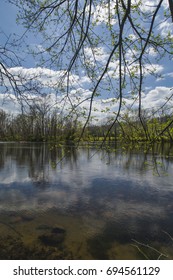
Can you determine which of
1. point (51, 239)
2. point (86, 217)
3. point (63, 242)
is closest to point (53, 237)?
point (51, 239)

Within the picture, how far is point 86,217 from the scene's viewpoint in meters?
6.58

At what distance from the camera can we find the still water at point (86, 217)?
4.69 m

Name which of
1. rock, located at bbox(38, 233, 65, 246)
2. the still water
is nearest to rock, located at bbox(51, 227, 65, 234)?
the still water

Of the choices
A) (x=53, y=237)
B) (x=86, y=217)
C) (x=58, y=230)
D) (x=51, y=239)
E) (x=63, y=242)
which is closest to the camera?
(x=63, y=242)

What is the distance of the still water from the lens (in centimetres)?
469

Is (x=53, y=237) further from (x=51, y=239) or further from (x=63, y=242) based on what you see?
(x=63, y=242)

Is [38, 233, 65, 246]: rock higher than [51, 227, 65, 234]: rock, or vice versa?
[38, 233, 65, 246]: rock

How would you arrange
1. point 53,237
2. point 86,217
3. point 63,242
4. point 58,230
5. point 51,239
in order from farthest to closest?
point 86,217, point 58,230, point 53,237, point 51,239, point 63,242

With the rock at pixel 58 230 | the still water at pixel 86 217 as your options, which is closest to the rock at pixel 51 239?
the still water at pixel 86 217

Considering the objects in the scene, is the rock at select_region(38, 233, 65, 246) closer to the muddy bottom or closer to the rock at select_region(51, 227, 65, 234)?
the muddy bottom

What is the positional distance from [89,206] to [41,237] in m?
2.66
